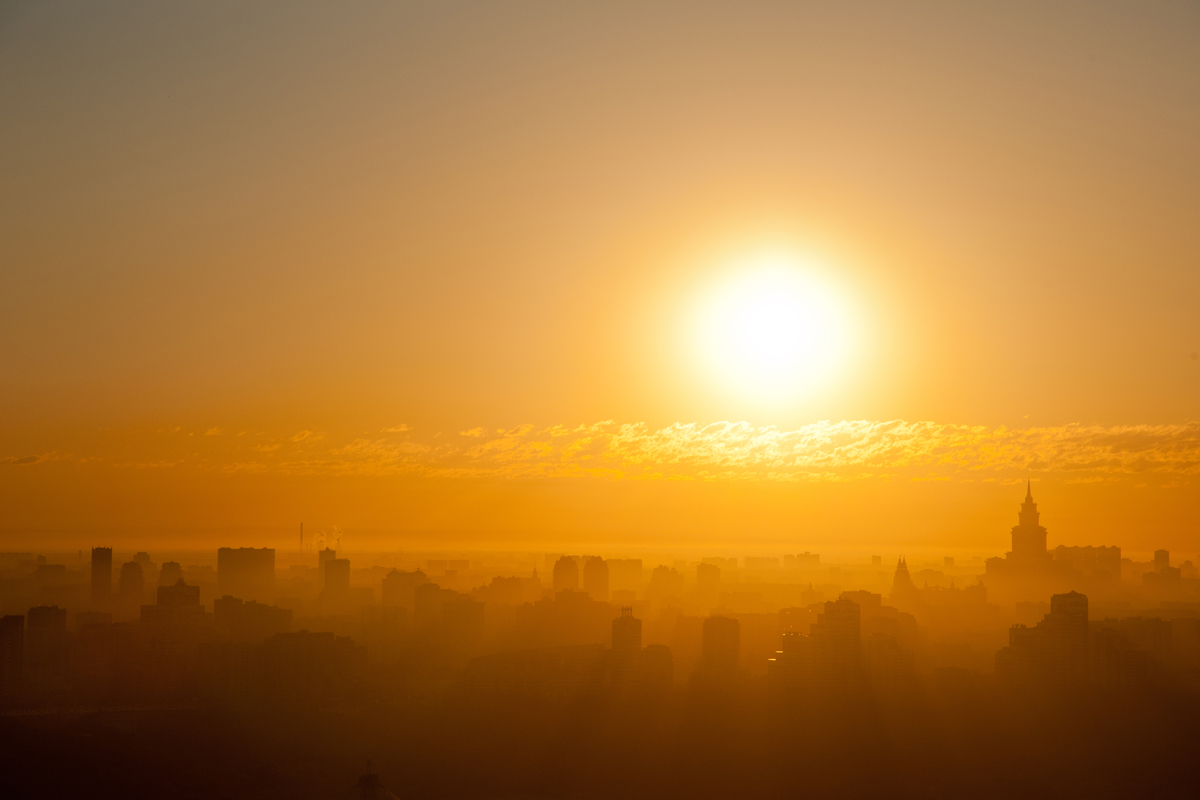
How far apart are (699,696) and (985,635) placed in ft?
103

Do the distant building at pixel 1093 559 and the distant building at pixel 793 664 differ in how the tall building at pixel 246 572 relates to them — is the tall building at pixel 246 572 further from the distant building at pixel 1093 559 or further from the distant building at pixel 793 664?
the distant building at pixel 1093 559

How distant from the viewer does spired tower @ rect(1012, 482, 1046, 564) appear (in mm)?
139250

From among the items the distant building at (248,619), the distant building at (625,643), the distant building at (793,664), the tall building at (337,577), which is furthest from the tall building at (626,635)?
the tall building at (337,577)

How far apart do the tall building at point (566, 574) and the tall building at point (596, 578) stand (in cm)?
109

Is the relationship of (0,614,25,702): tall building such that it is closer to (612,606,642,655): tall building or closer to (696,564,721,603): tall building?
(612,606,642,655): tall building

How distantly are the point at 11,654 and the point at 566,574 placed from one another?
63341 mm

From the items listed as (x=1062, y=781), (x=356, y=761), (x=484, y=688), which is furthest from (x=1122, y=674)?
(x=356, y=761)

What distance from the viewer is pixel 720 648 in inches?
3639

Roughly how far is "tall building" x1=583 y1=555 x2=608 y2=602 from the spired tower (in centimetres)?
4986

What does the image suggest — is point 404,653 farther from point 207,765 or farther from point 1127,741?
point 1127,741

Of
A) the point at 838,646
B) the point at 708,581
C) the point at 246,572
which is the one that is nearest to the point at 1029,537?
the point at 708,581

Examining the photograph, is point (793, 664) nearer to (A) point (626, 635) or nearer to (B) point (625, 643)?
(B) point (625, 643)

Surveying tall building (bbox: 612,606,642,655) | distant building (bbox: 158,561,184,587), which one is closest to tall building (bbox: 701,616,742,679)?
tall building (bbox: 612,606,642,655)

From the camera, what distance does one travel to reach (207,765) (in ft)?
255
